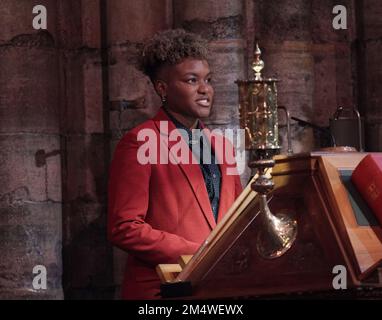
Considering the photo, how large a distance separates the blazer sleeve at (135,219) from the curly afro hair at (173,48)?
1.28 feet

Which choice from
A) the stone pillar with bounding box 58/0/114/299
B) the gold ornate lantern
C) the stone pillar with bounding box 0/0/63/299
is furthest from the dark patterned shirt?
the stone pillar with bounding box 58/0/114/299

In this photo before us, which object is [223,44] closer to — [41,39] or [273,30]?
[273,30]

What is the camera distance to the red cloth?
4.74 meters

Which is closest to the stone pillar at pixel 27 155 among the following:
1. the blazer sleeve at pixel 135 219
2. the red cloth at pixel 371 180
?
the blazer sleeve at pixel 135 219

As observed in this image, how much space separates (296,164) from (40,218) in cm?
A: 290

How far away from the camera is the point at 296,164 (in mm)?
4898

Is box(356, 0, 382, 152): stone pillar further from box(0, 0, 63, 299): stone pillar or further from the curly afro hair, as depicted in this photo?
the curly afro hair

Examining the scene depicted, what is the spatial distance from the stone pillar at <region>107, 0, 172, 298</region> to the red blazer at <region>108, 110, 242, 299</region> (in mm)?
1740

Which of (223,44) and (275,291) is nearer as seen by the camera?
(275,291)

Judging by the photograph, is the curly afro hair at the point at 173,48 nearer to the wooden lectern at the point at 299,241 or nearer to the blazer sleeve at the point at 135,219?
the blazer sleeve at the point at 135,219

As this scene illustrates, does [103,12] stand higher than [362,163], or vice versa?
[103,12]

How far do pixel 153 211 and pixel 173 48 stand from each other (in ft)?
2.20

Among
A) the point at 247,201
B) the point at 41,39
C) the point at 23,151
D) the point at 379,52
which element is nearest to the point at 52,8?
the point at 41,39

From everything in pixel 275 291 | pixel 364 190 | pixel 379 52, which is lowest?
pixel 275 291
